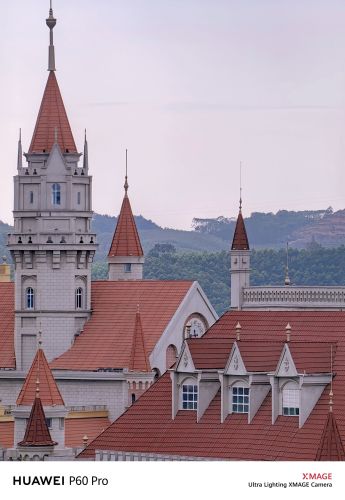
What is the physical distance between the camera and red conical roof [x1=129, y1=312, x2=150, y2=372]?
353ft

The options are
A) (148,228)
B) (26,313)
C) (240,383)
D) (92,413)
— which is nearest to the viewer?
(240,383)

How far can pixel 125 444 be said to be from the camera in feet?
260

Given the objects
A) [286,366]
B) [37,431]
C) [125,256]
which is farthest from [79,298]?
[286,366]

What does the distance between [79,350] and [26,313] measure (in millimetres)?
2269

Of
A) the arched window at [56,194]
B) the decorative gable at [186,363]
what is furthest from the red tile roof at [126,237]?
the decorative gable at [186,363]

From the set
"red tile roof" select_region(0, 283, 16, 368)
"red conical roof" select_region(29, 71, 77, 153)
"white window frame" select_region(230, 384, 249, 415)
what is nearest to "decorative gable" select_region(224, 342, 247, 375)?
"white window frame" select_region(230, 384, 249, 415)

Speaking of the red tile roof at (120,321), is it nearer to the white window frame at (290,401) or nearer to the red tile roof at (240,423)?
the red tile roof at (240,423)

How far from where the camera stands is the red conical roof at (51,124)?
112438 millimetres

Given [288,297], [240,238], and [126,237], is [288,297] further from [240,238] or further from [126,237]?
[126,237]

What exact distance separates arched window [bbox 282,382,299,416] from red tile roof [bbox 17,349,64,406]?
21.9 metres

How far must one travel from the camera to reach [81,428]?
342 ft

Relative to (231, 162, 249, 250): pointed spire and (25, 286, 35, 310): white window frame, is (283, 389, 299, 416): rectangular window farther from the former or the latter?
(231, 162, 249, 250): pointed spire
